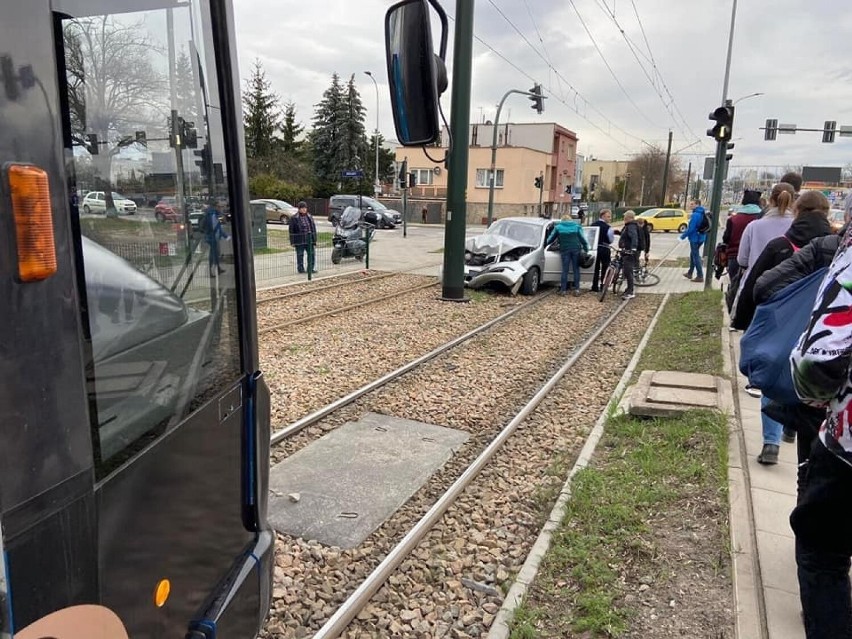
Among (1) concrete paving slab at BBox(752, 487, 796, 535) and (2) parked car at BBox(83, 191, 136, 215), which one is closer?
(2) parked car at BBox(83, 191, 136, 215)

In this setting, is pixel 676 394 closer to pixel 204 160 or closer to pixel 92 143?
pixel 204 160

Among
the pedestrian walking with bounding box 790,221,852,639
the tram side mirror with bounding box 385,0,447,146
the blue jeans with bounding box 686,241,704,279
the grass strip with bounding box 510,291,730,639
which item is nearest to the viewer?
the pedestrian walking with bounding box 790,221,852,639

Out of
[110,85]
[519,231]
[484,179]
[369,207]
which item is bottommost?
[369,207]

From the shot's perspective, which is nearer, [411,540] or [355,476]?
[411,540]

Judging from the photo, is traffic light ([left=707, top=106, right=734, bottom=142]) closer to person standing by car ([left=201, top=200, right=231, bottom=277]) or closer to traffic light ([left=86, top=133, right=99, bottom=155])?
person standing by car ([left=201, top=200, right=231, bottom=277])

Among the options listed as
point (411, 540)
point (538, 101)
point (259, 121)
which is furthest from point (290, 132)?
point (411, 540)

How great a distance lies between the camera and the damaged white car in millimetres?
13180

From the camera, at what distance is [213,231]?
1.91 m

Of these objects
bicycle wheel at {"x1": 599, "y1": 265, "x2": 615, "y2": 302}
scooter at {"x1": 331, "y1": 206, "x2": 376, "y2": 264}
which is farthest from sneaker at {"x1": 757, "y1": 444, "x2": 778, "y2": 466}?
scooter at {"x1": 331, "y1": 206, "x2": 376, "y2": 264}

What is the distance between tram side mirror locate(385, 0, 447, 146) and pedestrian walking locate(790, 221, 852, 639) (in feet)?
4.79

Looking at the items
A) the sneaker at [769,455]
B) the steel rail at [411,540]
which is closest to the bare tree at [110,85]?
the steel rail at [411,540]

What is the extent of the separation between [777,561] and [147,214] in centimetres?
351

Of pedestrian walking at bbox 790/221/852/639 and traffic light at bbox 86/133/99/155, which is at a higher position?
traffic light at bbox 86/133/99/155

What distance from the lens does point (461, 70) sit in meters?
12.0
